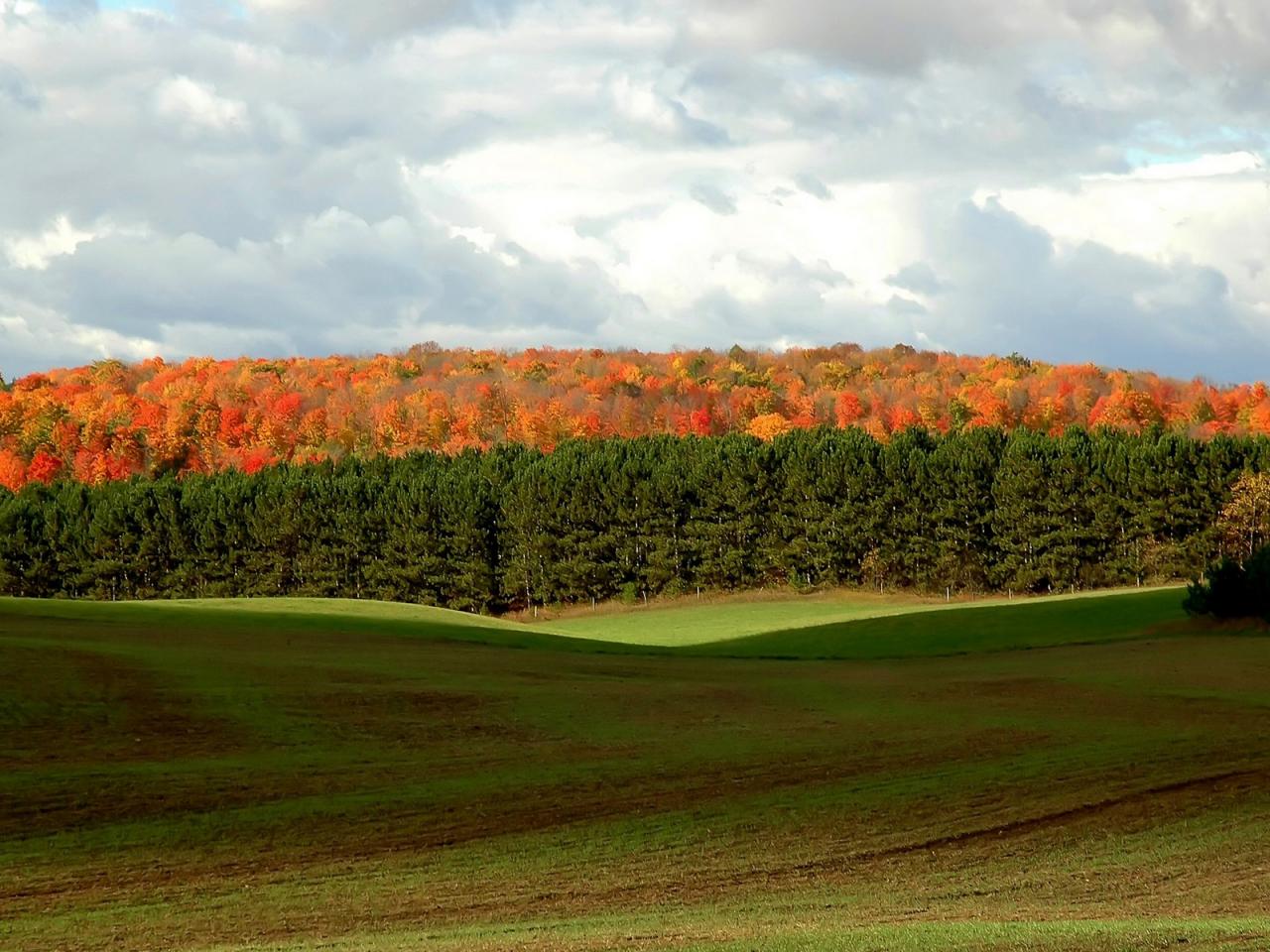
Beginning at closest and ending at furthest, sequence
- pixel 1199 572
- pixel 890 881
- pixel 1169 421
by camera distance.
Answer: pixel 890 881 → pixel 1199 572 → pixel 1169 421

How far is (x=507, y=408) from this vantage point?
154375 mm

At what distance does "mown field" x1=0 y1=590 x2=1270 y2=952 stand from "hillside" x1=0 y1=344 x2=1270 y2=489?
10108cm

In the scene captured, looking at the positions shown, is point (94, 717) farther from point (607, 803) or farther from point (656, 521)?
point (656, 521)

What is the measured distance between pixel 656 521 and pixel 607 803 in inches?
3114

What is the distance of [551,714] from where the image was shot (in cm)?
3183

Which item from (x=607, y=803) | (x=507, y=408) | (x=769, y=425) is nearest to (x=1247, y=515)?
(x=769, y=425)

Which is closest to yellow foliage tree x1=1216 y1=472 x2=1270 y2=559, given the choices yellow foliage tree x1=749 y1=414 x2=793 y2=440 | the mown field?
the mown field

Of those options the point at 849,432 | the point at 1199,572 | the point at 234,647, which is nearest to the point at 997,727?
the point at 234,647

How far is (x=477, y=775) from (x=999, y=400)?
124 meters

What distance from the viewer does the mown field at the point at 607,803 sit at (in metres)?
16.2

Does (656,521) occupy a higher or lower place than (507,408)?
lower

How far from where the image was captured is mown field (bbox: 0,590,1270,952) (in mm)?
16219

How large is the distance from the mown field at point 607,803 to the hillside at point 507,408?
101 m

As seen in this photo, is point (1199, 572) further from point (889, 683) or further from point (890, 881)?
point (890, 881)
